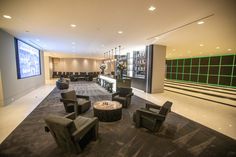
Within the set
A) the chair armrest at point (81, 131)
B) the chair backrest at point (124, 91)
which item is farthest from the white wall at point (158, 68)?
the chair armrest at point (81, 131)

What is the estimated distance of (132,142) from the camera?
265 cm

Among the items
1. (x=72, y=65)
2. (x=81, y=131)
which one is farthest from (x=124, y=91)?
(x=72, y=65)

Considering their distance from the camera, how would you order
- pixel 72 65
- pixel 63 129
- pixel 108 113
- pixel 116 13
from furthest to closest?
pixel 72 65, pixel 108 113, pixel 116 13, pixel 63 129

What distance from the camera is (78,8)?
3092 millimetres

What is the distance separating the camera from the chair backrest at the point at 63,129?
1.95m

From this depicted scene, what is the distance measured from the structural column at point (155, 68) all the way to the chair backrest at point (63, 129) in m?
6.36

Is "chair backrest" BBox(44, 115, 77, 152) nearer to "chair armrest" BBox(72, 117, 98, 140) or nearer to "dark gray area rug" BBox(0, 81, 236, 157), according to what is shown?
"chair armrest" BBox(72, 117, 98, 140)

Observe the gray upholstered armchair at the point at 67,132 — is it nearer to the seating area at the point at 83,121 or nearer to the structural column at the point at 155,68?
the seating area at the point at 83,121

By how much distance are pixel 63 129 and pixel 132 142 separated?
4.95 feet

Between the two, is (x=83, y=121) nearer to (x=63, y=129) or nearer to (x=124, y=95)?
(x=63, y=129)

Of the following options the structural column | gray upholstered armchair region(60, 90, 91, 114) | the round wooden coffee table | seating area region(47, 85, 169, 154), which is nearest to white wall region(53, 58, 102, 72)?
the structural column

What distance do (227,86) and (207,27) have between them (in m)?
8.84

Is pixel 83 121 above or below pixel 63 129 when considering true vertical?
below

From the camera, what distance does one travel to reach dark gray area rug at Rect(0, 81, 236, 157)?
2.32 meters
